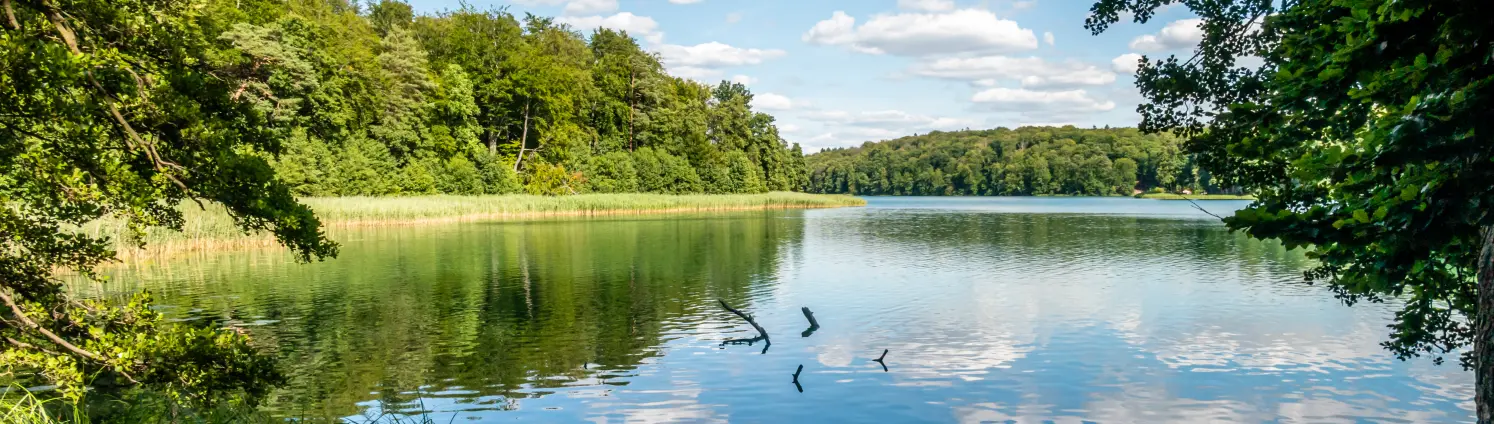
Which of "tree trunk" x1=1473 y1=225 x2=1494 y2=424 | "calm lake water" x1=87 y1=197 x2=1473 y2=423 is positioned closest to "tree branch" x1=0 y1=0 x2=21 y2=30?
"calm lake water" x1=87 y1=197 x2=1473 y2=423

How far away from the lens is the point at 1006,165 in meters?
160

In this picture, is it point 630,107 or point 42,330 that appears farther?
point 630,107

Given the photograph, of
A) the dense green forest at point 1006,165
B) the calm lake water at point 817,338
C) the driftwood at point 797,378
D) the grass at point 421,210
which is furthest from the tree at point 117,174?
the dense green forest at point 1006,165

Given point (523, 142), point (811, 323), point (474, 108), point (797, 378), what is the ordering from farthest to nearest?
point (523, 142)
point (474, 108)
point (811, 323)
point (797, 378)

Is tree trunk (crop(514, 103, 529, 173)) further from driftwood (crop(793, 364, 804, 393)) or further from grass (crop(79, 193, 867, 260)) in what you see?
driftwood (crop(793, 364, 804, 393))

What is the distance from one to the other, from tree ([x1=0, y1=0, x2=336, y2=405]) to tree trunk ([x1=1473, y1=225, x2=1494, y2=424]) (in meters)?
7.74

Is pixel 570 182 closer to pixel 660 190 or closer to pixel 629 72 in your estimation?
pixel 660 190

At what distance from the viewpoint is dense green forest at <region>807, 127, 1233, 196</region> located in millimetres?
146625

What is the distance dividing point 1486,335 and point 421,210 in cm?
4572

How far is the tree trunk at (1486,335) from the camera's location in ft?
13.5

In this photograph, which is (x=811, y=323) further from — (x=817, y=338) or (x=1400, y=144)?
(x=1400, y=144)

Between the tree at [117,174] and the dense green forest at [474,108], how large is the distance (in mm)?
34429

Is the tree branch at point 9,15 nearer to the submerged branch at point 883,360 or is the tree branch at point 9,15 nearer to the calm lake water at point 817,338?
the calm lake water at point 817,338

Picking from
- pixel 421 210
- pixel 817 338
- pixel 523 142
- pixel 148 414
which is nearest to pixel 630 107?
pixel 523 142
